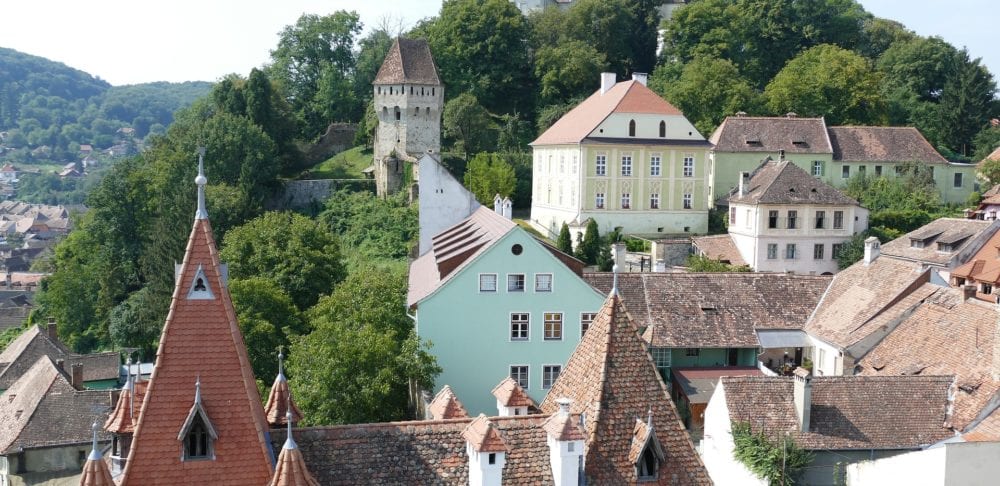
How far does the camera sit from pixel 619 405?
46.4 feet

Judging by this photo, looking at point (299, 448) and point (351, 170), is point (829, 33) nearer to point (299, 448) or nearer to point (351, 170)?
point (351, 170)

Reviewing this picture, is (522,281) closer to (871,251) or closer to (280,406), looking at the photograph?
(280,406)

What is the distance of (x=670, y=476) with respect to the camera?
45.3 ft

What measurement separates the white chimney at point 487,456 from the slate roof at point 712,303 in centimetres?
2064

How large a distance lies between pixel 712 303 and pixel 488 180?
26642 millimetres

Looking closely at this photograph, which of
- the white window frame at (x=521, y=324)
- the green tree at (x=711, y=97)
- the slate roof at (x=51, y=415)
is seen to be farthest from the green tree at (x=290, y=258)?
the green tree at (x=711, y=97)

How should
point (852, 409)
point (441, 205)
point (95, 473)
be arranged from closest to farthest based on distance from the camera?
point (95, 473) < point (852, 409) < point (441, 205)

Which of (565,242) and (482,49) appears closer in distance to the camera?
(565,242)

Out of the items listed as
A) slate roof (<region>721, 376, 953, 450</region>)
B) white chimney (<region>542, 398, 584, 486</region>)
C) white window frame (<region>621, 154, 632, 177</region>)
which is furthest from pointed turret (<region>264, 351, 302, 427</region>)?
white window frame (<region>621, 154, 632, 177</region>)

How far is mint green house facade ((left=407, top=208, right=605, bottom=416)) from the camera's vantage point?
28.9 meters

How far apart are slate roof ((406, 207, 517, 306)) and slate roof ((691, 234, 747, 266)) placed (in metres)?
15.2

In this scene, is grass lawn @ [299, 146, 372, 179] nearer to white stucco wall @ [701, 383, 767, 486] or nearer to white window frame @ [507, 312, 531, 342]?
white window frame @ [507, 312, 531, 342]

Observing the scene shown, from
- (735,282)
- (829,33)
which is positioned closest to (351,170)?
(735,282)

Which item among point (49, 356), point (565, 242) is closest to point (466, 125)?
point (565, 242)
